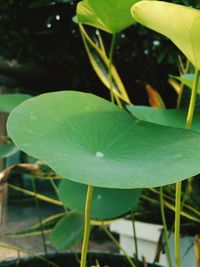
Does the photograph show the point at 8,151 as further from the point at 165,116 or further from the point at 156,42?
the point at 156,42

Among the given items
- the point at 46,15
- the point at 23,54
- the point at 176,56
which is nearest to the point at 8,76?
the point at 23,54

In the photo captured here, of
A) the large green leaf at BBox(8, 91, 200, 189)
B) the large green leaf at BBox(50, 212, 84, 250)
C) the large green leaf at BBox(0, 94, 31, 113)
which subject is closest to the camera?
the large green leaf at BBox(8, 91, 200, 189)

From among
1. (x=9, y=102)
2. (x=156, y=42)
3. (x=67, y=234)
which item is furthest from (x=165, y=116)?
(x=156, y=42)

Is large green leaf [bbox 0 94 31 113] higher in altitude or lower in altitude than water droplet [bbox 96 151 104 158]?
lower

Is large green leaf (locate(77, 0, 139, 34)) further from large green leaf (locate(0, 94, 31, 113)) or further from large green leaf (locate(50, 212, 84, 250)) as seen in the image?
large green leaf (locate(50, 212, 84, 250))

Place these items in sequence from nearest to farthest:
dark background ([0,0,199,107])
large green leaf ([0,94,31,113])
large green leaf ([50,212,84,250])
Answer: large green leaf ([0,94,31,113])
large green leaf ([50,212,84,250])
dark background ([0,0,199,107])

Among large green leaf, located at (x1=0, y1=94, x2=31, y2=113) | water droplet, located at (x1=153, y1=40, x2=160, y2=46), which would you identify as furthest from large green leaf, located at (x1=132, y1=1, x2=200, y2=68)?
water droplet, located at (x1=153, y1=40, x2=160, y2=46)

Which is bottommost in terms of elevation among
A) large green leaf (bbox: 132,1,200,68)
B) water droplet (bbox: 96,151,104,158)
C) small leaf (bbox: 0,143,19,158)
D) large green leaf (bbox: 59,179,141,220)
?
large green leaf (bbox: 59,179,141,220)
